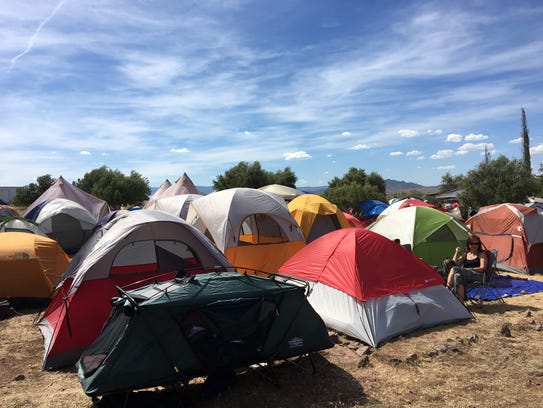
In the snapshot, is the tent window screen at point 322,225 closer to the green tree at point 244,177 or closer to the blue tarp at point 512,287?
the blue tarp at point 512,287

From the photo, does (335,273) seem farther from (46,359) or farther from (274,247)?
(46,359)

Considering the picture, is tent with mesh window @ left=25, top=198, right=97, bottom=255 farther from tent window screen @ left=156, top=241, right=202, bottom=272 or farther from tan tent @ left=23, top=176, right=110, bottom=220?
tent window screen @ left=156, top=241, right=202, bottom=272

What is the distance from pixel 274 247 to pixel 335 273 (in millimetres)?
3664

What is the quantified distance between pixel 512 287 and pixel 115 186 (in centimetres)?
3823

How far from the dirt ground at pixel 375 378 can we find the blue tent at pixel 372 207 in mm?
18797

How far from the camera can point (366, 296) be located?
246 inches

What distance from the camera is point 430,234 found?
393 inches

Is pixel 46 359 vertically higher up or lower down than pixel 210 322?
lower down

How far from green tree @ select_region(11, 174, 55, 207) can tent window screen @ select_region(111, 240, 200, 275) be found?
1738 inches

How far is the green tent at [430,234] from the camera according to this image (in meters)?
10.0

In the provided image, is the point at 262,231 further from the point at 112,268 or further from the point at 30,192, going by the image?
the point at 30,192

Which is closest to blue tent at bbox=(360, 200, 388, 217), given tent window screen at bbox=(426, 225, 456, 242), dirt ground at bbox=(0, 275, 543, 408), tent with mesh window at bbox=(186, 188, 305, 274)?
tent window screen at bbox=(426, 225, 456, 242)

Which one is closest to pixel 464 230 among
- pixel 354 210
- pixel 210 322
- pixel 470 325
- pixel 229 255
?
pixel 470 325

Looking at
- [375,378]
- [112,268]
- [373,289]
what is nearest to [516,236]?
[373,289]
